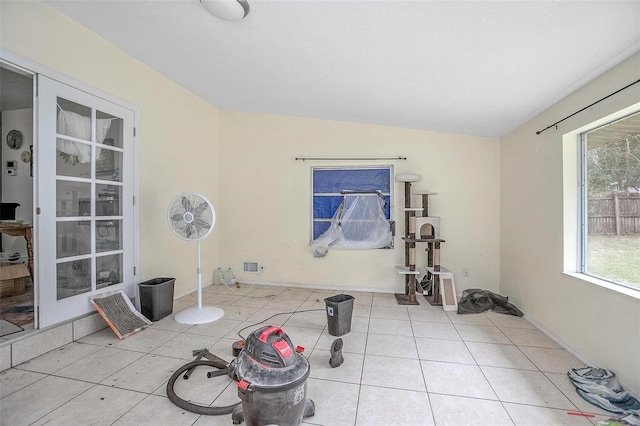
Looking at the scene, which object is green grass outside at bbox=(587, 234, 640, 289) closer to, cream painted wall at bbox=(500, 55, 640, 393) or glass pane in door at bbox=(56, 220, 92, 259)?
cream painted wall at bbox=(500, 55, 640, 393)

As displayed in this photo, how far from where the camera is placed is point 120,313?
2.67 metres

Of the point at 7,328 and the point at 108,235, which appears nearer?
the point at 7,328

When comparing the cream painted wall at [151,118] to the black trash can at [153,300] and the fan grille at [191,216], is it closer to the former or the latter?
the black trash can at [153,300]

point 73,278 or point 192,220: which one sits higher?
point 192,220

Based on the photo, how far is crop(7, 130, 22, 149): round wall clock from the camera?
3992 millimetres

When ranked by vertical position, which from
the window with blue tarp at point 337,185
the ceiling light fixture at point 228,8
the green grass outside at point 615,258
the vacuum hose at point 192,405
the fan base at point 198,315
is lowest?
the vacuum hose at point 192,405

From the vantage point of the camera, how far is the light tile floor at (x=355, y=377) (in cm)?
157

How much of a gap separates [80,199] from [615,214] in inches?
175

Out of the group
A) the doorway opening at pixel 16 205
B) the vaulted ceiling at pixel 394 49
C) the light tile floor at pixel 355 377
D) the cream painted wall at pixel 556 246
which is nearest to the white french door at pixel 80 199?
the doorway opening at pixel 16 205

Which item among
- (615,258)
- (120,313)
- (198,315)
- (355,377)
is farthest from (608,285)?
(120,313)

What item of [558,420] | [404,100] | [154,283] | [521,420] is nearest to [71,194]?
[154,283]

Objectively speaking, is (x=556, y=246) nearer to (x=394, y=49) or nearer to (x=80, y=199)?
(x=394, y=49)

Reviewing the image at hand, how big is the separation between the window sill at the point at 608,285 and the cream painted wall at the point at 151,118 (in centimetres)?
421

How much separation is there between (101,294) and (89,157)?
132 cm
